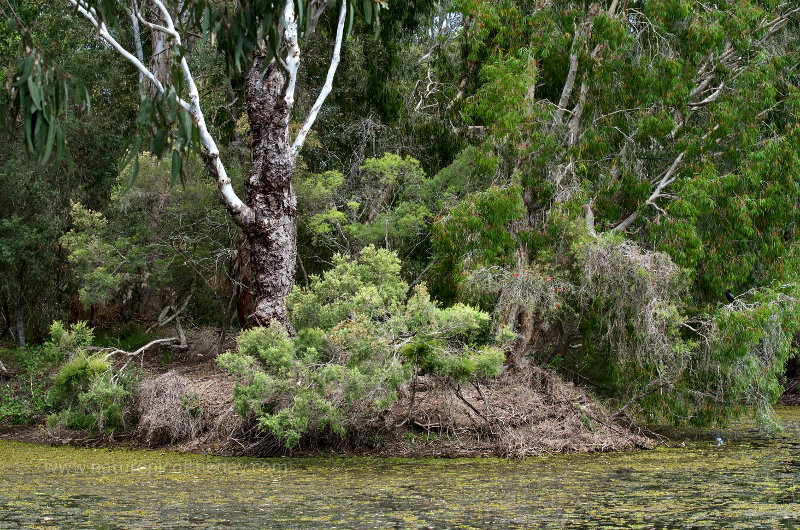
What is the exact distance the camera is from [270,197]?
43.0 feet

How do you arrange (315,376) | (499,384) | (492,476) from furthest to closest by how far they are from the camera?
1. (499,384)
2. (315,376)
3. (492,476)

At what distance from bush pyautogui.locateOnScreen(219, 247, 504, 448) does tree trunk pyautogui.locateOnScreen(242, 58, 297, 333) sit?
1.91m

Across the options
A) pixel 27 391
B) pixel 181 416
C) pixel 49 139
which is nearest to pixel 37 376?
pixel 27 391

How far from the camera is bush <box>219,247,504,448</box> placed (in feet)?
33.9

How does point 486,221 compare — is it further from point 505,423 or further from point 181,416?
point 181,416

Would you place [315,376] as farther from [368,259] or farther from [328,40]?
[328,40]

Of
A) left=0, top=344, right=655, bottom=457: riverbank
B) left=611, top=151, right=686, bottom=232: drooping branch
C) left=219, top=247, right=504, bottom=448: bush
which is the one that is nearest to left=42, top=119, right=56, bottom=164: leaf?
left=219, top=247, right=504, bottom=448: bush

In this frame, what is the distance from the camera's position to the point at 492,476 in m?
9.32

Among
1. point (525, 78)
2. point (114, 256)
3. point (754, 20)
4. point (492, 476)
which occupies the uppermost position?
point (754, 20)

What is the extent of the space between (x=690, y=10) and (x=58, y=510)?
1132cm

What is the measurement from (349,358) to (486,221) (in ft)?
11.7

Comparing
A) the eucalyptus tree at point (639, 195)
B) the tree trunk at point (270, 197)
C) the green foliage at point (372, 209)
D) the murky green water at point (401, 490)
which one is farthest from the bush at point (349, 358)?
the green foliage at point (372, 209)

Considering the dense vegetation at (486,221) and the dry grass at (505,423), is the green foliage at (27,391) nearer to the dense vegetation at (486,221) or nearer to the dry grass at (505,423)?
the dense vegetation at (486,221)

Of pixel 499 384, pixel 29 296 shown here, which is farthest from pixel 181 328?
pixel 499 384
